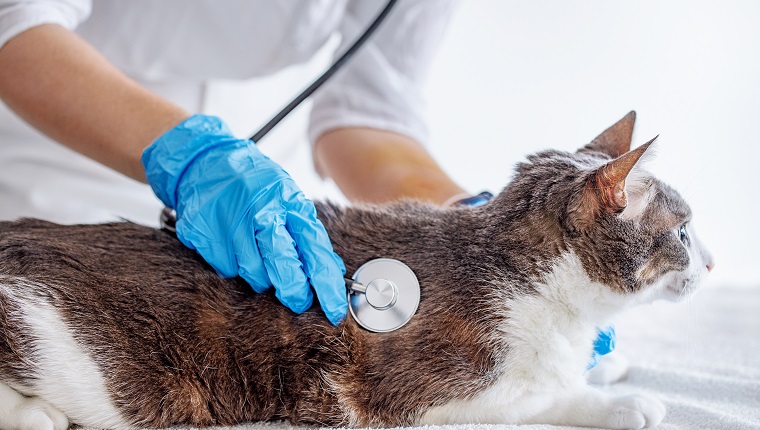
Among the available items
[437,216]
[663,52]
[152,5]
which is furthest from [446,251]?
[663,52]

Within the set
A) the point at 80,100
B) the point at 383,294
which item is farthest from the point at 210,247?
the point at 80,100

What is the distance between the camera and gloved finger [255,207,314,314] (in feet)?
3.66

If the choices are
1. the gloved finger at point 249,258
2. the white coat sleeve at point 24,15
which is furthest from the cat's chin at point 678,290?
the white coat sleeve at point 24,15

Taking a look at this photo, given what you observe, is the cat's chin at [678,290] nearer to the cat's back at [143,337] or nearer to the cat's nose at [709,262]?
the cat's nose at [709,262]

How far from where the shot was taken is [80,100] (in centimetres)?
130

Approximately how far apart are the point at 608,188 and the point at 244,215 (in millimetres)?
563

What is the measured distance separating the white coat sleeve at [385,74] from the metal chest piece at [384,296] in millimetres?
796

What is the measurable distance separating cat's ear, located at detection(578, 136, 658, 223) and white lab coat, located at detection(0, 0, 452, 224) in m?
0.84

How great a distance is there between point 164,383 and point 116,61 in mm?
948

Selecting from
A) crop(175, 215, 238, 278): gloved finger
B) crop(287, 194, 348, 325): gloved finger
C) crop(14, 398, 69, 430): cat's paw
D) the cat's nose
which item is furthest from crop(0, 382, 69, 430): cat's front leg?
the cat's nose

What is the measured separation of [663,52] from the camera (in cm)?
220

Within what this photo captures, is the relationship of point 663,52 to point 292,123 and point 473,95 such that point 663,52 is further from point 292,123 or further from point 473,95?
point 292,123

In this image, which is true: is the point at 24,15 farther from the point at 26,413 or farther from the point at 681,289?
the point at 681,289

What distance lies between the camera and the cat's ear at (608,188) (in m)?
1.04
